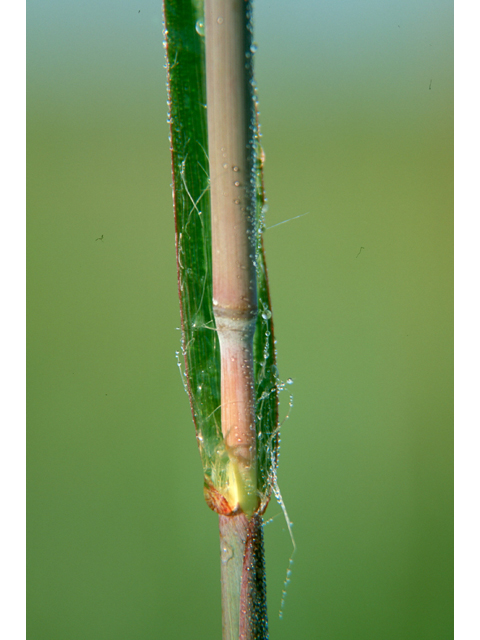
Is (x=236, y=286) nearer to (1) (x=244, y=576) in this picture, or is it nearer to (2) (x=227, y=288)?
(2) (x=227, y=288)

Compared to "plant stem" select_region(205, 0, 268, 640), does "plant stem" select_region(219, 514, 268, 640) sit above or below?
below

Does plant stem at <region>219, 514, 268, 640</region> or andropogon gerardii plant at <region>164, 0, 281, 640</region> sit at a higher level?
andropogon gerardii plant at <region>164, 0, 281, 640</region>

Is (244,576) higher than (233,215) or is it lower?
lower

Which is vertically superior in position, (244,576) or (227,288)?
(227,288)

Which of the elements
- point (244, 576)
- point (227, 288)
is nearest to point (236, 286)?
point (227, 288)

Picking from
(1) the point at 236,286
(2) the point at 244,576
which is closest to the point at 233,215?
(1) the point at 236,286

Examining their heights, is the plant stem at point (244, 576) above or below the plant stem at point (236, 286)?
below

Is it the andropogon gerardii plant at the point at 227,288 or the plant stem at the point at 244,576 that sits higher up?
the andropogon gerardii plant at the point at 227,288

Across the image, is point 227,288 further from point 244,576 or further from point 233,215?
point 244,576

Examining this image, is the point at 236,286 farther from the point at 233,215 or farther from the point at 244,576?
the point at 244,576
